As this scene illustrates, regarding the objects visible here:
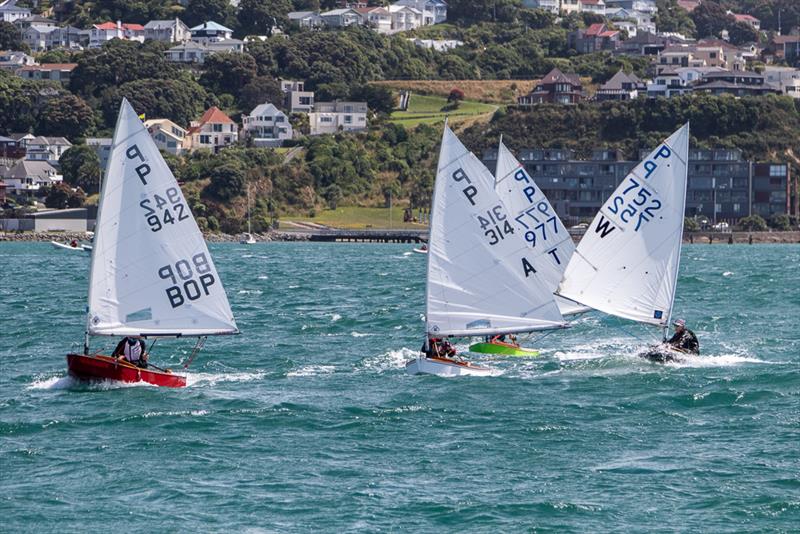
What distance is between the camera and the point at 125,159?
43.7 m

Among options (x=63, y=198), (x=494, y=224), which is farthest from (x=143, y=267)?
(x=63, y=198)

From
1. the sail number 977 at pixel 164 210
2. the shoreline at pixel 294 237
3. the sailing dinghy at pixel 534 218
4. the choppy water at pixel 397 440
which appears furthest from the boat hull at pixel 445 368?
the shoreline at pixel 294 237

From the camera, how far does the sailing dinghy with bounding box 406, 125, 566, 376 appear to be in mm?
46906

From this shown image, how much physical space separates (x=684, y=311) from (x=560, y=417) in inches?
1374

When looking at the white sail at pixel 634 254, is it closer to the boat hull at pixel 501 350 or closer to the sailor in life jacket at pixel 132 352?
the boat hull at pixel 501 350

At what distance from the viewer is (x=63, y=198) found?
193625 mm

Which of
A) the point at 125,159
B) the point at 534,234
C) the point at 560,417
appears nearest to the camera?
the point at 560,417

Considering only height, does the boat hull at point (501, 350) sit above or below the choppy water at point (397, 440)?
above

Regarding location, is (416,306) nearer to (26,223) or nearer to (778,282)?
(778,282)

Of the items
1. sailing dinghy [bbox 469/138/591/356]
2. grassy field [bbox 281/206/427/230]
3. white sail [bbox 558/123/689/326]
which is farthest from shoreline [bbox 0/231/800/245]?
white sail [bbox 558/123/689/326]

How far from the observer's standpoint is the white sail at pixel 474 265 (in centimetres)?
4691

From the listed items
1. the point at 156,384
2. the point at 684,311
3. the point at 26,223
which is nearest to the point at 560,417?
the point at 156,384

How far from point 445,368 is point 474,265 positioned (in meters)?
3.18

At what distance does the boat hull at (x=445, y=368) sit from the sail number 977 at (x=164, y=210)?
843cm
